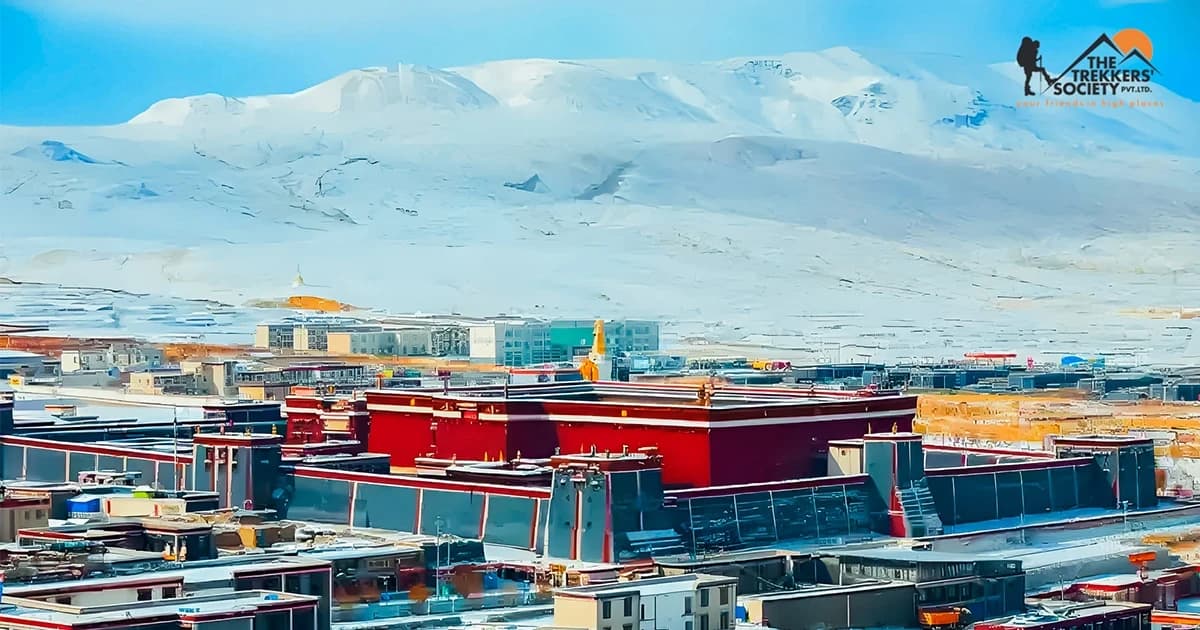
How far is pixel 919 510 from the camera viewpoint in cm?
5131

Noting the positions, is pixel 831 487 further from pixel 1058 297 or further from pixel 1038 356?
pixel 1058 297

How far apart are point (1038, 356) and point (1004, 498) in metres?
77.4

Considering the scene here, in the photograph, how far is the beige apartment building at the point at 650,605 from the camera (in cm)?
3488

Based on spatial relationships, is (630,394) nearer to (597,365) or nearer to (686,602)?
(597,365)

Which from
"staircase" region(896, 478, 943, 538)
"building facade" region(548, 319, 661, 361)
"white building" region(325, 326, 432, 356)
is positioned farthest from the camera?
"building facade" region(548, 319, 661, 361)

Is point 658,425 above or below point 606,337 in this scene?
below

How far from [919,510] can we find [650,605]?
1701 cm

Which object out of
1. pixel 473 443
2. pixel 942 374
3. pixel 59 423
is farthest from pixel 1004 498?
pixel 942 374

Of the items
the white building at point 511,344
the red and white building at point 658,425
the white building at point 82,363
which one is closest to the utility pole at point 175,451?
the red and white building at point 658,425

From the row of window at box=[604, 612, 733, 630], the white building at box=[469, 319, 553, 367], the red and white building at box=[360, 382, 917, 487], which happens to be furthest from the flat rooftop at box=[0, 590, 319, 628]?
the white building at box=[469, 319, 553, 367]

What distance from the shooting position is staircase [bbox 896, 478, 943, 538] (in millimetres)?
50906

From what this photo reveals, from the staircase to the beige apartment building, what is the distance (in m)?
14.6

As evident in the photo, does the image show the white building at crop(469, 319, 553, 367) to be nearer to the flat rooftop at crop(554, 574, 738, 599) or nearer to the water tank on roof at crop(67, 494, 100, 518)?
the water tank on roof at crop(67, 494, 100, 518)

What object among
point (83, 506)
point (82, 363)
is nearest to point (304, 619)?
point (83, 506)
